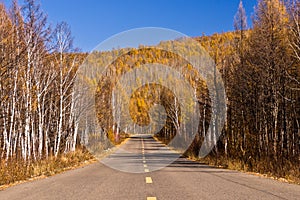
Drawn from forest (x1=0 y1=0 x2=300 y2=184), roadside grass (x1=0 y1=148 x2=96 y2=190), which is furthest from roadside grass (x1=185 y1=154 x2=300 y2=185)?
roadside grass (x1=0 y1=148 x2=96 y2=190)

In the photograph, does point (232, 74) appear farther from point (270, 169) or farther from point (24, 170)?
point (24, 170)

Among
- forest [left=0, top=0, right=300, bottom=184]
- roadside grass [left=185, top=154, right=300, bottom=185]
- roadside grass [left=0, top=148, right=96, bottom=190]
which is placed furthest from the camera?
forest [left=0, top=0, right=300, bottom=184]

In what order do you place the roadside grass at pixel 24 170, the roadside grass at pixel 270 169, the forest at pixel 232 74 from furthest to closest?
1. the forest at pixel 232 74
2. the roadside grass at pixel 270 169
3. the roadside grass at pixel 24 170

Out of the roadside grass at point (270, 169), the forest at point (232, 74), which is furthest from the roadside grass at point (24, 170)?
the roadside grass at point (270, 169)

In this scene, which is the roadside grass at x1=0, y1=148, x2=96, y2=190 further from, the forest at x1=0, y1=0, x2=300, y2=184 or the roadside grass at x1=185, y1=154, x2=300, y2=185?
the roadside grass at x1=185, y1=154, x2=300, y2=185

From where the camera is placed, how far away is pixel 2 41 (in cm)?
1245

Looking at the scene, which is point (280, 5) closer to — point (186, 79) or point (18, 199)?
point (18, 199)

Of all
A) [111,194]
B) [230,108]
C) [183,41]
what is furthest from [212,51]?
[183,41]

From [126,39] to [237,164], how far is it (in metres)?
13.8

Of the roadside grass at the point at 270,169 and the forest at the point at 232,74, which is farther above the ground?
the forest at the point at 232,74

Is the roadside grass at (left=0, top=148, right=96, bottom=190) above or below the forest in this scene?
below

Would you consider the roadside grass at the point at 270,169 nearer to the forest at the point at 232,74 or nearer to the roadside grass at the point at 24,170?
the forest at the point at 232,74

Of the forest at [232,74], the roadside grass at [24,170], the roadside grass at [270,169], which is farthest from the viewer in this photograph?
the forest at [232,74]

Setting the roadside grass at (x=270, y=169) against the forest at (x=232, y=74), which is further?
the forest at (x=232, y=74)
